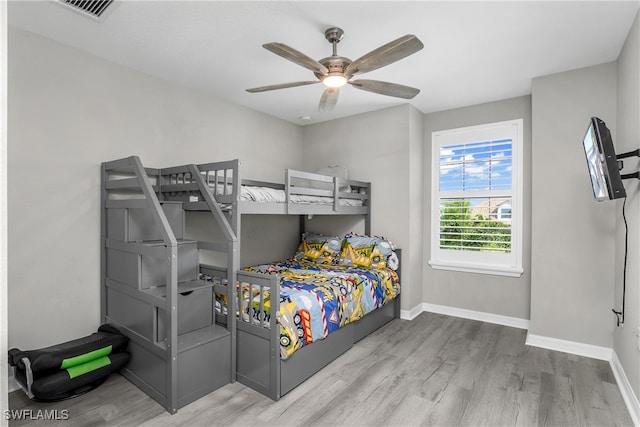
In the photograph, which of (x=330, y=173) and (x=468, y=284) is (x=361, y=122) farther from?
(x=468, y=284)

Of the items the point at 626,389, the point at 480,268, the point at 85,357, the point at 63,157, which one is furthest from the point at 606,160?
the point at 63,157

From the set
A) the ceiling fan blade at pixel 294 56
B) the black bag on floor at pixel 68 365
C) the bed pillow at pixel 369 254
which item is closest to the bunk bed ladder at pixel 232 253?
the black bag on floor at pixel 68 365

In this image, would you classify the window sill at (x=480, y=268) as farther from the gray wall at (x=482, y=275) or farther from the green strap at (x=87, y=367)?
the green strap at (x=87, y=367)

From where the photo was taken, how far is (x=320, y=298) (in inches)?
101

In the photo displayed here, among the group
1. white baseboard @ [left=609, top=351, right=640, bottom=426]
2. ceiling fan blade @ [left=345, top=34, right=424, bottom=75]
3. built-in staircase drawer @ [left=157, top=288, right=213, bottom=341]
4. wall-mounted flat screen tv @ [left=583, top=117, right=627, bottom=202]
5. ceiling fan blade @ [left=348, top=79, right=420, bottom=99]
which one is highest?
ceiling fan blade @ [left=345, top=34, right=424, bottom=75]

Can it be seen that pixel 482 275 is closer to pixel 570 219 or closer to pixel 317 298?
pixel 570 219

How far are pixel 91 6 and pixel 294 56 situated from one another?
1.27 m

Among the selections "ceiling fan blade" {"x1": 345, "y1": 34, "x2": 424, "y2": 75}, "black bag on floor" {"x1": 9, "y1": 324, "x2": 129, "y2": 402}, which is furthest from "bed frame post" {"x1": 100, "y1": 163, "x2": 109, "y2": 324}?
"ceiling fan blade" {"x1": 345, "y1": 34, "x2": 424, "y2": 75}

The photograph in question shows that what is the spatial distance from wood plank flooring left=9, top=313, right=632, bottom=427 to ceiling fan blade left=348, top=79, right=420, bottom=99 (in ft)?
6.72

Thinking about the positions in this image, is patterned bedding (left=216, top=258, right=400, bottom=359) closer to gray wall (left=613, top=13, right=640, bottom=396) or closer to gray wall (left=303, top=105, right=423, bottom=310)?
gray wall (left=303, top=105, right=423, bottom=310)

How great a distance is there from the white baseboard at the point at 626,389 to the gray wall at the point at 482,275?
947 mm

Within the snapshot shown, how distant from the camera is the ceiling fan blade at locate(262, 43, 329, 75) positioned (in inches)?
73.6

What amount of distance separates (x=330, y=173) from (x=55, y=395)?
10.8 ft

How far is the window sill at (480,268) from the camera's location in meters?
3.59
